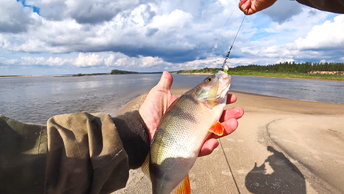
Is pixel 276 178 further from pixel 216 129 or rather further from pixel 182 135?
pixel 182 135

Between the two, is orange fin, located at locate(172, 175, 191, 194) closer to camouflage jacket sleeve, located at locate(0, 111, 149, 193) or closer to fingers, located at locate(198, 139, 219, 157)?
fingers, located at locate(198, 139, 219, 157)

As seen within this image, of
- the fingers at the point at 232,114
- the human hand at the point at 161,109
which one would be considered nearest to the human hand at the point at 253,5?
the human hand at the point at 161,109

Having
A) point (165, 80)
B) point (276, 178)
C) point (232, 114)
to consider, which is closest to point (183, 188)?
point (232, 114)

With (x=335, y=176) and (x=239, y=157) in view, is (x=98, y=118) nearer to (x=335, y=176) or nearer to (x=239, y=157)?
(x=239, y=157)

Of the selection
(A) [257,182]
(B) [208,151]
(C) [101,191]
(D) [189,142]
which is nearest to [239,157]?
(A) [257,182]

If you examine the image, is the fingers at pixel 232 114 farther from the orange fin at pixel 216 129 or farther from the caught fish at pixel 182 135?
the orange fin at pixel 216 129

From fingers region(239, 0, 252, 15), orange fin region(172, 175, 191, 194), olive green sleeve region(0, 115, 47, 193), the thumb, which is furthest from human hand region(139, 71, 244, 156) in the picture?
fingers region(239, 0, 252, 15)
